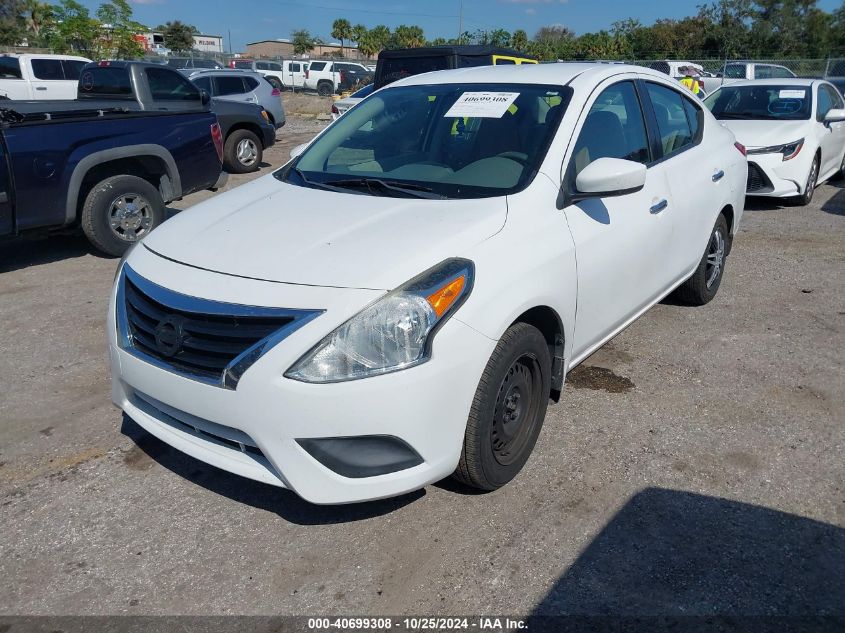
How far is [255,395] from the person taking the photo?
2418 mm

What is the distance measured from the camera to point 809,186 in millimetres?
8945

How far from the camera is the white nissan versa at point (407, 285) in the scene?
7.96 ft

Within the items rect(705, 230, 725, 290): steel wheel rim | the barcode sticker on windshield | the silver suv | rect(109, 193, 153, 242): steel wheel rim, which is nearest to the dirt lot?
rect(705, 230, 725, 290): steel wheel rim

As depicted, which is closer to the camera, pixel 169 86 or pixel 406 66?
pixel 169 86

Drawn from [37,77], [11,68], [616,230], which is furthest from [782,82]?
[11,68]

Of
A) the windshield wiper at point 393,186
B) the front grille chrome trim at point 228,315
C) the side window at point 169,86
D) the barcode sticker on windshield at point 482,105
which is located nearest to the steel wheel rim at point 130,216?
the side window at point 169,86

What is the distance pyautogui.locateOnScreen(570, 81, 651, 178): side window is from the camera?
345cm

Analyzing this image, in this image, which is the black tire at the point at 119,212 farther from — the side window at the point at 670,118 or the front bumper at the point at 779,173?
the front bumper at the point at 779,173

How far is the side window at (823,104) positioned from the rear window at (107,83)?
9135 millimetres

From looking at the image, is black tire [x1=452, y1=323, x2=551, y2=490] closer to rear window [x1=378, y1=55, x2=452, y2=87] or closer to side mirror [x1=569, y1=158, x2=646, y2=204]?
side mirror [x1=569, y1=158, x2=646, y2=204]

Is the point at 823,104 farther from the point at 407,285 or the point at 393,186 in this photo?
the point at 407,285

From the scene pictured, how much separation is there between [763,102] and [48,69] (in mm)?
14982

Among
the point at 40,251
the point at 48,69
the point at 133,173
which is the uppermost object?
the point at 48,69

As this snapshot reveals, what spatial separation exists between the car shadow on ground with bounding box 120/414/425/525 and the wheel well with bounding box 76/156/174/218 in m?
4.07
